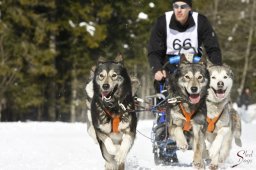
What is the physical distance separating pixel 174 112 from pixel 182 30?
1157 mm

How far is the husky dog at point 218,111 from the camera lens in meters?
6.12

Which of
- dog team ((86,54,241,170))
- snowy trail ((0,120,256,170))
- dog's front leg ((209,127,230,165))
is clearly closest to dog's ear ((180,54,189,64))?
dog team ((86,54,241,170))

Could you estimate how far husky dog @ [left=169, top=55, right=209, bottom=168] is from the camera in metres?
5.88

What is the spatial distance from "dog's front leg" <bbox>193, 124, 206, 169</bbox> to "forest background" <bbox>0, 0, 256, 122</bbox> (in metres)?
18.0

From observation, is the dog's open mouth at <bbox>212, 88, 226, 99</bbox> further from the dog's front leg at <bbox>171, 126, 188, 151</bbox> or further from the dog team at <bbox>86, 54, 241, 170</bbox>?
the dog's front leg at <bbox>171, 126, 188, 151</bbox>

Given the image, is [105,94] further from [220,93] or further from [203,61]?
[220,93]

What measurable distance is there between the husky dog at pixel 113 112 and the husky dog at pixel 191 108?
454 millimetres

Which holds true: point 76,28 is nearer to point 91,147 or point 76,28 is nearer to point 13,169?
point 91,147

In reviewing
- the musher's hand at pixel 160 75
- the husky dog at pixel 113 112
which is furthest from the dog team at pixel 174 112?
the musher's hand at pixel 160 75

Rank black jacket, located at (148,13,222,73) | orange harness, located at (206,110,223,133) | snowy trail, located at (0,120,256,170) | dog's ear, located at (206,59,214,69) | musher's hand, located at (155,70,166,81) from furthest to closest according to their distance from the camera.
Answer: snowy trail, located at (0,120,256,170), black jacket, located at (148,13,222,73), dog's ear, located at (206,59,214,69), musher's hand, located at (155,70,166,81), orange harness, located at (206,110,223,133)

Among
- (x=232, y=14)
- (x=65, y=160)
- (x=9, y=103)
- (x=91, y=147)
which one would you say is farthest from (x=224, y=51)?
(x=65, y=160)

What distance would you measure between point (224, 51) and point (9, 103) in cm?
1205

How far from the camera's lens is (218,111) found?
6.21 m

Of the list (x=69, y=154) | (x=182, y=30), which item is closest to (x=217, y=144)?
(x=182, y=30)
